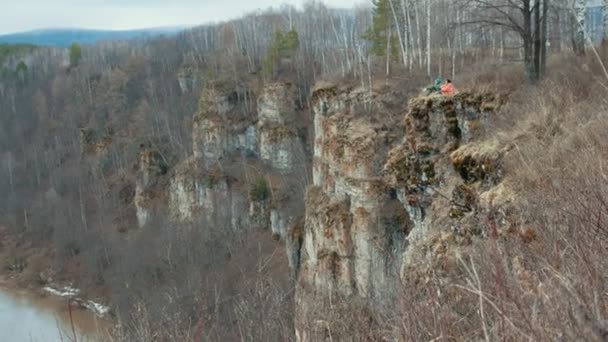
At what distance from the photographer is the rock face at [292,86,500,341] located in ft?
36.0

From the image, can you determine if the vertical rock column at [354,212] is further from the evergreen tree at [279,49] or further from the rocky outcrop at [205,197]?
the evergreen tree at [279,49]

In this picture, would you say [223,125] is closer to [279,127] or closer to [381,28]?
[279,127]

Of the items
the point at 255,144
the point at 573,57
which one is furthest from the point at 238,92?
the point at 573,57

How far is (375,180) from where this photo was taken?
1808 cm

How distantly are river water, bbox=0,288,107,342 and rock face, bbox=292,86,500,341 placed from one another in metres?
12.6

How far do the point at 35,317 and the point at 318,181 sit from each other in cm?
1905

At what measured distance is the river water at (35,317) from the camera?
27016 mm

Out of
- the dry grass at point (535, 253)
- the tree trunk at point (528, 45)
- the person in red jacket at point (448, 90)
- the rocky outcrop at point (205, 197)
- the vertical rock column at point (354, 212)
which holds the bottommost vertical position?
the rocky outcrop at point (205, 197)

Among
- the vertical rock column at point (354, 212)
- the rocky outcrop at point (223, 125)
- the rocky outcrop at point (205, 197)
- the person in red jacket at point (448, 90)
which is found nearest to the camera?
the person in red jacket at point (448, 90)

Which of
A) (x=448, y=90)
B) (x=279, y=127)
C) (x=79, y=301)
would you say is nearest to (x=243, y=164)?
(x=279, y=127)

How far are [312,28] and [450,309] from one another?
5269 cm

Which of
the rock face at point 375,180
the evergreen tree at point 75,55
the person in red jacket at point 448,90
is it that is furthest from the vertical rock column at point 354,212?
the evergreen tree at point 75,55

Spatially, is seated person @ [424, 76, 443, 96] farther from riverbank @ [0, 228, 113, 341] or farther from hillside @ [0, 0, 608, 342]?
riverbank @ [0, 228, 113, 341]

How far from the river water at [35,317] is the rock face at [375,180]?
12.6 metres
